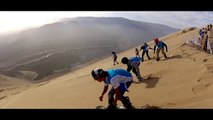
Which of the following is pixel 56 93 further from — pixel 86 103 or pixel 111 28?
pixel 111 28

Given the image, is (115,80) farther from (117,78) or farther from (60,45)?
(60,45)

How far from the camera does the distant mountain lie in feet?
143

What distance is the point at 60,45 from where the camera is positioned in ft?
189

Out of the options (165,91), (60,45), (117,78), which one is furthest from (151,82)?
(60,45)

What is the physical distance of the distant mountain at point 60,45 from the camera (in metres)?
43.6

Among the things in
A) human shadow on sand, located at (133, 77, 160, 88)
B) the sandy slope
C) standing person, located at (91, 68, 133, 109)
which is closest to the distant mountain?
the sandy slope

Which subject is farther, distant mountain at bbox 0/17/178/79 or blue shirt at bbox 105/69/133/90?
distant mountain at bbox 0/17/178/79

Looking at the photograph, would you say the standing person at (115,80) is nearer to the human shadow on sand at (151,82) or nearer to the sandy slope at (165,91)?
the sandy slope at (165,91)

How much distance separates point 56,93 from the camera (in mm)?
11906

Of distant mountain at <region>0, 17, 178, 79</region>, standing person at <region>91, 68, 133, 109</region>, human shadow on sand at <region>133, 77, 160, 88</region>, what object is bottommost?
distant mountain at <region>0, 17, 178, 79</region>

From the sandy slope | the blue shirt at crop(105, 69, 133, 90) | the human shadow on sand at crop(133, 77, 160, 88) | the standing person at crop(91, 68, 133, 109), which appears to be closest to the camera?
the standing person at crop(91, 68, 133, 109)

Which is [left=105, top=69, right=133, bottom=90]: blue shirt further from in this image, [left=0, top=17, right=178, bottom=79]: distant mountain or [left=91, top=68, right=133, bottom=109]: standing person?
[left=0, top=17, right=178, bottom=79]: distant mountain
